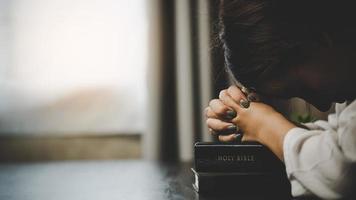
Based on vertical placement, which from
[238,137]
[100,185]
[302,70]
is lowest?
[100,185]

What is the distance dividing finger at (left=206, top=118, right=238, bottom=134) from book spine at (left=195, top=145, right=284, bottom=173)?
9 cm

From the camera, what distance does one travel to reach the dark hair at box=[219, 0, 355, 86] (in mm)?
571

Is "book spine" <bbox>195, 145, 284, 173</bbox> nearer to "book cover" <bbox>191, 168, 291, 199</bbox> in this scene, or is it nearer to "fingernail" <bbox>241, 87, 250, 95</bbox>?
"book cover" <bbox>191, 168, 291, 199</bbox>

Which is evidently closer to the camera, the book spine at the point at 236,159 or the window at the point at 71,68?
the book spine at the point at 236,159

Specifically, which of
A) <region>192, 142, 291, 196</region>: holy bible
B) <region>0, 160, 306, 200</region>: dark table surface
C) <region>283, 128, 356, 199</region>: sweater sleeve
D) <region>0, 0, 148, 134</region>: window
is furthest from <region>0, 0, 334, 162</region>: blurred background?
<region>283, 128, 356, 199</region>: sweater sleeve

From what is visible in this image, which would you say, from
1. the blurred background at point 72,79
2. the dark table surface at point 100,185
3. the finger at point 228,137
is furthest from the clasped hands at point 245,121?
the blurred background at point 72,79

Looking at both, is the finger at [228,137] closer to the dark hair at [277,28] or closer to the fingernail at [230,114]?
the fingernail at [230,114]

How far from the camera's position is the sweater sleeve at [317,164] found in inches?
20.9

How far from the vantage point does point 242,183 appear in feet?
2.22

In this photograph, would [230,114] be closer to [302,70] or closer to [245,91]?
[245,91]

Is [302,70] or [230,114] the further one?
[230,114]

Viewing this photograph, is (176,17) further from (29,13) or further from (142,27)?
(29,13)

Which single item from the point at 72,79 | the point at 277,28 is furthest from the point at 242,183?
the point at 72,79

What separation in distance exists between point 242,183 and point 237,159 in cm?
4
